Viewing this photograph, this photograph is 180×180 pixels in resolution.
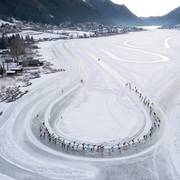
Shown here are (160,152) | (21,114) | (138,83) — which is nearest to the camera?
(160,152)

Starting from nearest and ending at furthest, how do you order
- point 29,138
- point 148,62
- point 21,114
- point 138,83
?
point 29,138, point 21,114, point 138,83, point 148,62

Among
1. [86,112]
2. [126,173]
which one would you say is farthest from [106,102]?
[126,173]

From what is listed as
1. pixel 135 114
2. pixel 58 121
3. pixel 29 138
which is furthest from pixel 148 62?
pixel 29 138

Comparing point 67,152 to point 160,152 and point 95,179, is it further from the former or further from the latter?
point 160,152

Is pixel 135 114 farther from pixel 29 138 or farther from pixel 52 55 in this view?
pixel 52 55

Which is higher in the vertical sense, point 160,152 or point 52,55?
point 160,152

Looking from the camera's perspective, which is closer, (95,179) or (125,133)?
(95,179)
